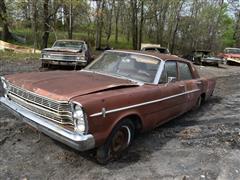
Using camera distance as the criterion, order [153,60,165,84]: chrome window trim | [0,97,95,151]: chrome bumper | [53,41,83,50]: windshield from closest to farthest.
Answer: [0,97,95,151]: chrome bumper < [153,60,165,84]: chrome window trim < [53,41,83,50]: windshield

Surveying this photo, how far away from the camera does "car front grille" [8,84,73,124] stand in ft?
12.6

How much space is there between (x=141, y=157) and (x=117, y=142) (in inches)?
17.8

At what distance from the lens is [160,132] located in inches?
226

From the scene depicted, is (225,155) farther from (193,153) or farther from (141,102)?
(141,102)

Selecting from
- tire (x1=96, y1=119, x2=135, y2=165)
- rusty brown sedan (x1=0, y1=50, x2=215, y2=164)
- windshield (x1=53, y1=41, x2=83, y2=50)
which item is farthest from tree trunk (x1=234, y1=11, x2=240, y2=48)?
tire (x1=96, y1=119, x2=135, y2=165)

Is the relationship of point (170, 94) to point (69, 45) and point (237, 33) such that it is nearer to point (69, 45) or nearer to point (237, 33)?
point (69, 45)

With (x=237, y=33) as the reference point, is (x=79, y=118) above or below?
below

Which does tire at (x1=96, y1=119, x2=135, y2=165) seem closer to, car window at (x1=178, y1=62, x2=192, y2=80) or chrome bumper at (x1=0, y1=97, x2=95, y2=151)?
chrome bumper at (x1=0, y1=97, x2=95, y2=151)

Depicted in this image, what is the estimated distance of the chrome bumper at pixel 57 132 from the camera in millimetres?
3679

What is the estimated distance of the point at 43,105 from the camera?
13.5 ft

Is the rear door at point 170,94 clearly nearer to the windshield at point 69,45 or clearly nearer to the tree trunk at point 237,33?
the windshield at point 69,45

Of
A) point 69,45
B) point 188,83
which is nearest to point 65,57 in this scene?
point 69,45

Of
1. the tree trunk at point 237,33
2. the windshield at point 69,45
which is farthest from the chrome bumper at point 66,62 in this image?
the tree trunk at point 237,33

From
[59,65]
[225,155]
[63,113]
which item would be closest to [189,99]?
[225,155]
